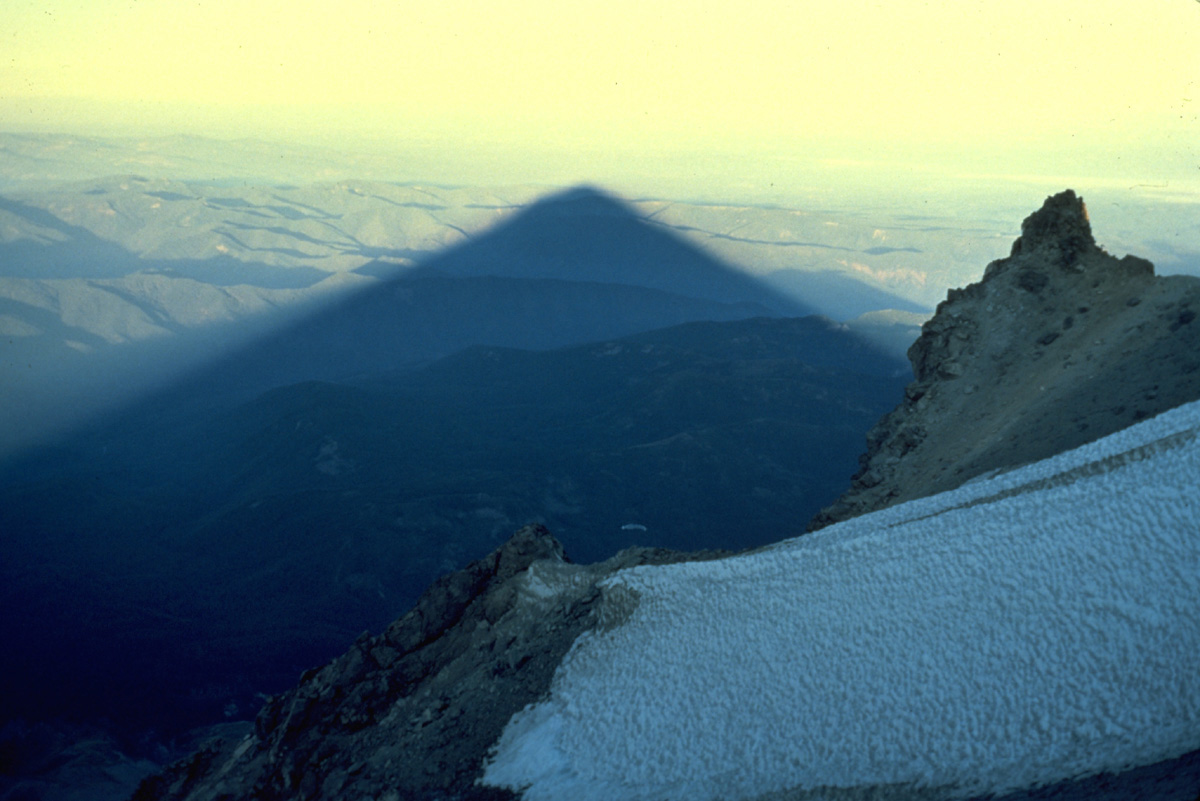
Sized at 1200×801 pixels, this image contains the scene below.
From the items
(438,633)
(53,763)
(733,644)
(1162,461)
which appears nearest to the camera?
(1162,461)

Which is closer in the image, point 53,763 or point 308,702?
point 308,702

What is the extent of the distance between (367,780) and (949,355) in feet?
100

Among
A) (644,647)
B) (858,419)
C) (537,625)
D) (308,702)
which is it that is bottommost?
(858,419)

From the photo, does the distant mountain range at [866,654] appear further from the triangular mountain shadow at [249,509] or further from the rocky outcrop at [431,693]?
the triangular mountain shadow at [249,509]

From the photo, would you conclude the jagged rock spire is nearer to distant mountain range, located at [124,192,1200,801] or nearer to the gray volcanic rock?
the gray volcanic rock

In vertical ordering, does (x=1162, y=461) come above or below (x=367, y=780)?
above

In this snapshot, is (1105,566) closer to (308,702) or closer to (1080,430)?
(1080,430)

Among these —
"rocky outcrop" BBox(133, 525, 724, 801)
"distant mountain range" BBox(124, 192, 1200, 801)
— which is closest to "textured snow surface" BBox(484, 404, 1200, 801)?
"distant mountain range" BBox(124, 192, 1200, 801)

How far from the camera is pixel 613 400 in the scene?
17525 centimetres

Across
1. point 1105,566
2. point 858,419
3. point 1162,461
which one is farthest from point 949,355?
point 858,419

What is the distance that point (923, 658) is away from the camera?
15.5 meters

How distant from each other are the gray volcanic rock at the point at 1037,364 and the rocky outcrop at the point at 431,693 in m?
11.1

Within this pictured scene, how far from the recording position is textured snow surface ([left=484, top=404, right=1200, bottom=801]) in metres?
13.3

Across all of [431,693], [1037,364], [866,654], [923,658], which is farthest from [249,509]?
[923,658]
